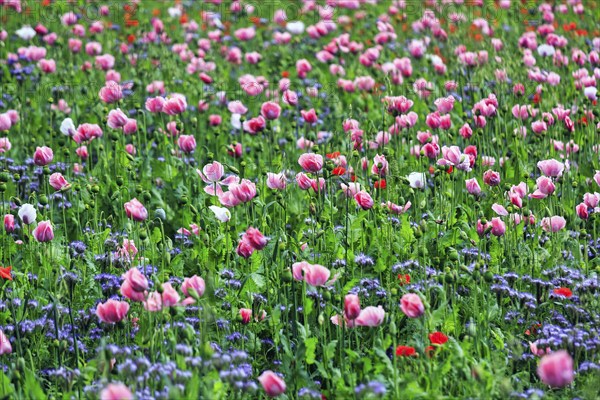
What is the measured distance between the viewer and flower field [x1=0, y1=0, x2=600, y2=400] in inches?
122

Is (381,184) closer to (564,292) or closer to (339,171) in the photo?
(339,171)

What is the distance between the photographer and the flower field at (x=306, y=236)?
3107mm

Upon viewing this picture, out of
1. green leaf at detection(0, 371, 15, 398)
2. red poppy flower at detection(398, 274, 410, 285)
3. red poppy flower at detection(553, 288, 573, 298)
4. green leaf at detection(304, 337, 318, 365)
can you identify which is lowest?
green leaf at detection(0, 371, 15, 398)

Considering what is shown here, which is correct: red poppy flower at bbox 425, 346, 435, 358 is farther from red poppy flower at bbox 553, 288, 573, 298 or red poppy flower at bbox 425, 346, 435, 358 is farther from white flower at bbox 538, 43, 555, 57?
white flower at bbox 538, 43, 555, 57

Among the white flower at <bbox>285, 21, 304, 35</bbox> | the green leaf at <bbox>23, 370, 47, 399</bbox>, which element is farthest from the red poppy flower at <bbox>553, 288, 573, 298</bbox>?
the white flower at <bbox>285, 21, 304, 35</bbox>

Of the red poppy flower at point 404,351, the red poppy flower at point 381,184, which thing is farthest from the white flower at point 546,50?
the red poppy flower at point 404,351

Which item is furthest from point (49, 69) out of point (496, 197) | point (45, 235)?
point (496, 197)

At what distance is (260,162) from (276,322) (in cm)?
190

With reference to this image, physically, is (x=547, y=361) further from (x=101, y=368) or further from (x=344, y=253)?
(x=344, y=253)

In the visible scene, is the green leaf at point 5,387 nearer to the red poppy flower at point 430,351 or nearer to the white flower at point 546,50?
the red poppy flower at point 430,351

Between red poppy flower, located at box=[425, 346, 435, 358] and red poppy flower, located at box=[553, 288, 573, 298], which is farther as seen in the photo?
red poppy flower, located at box=[553, 288, 573, 298]

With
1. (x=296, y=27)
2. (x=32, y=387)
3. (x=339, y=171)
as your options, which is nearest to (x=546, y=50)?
(x=296, y=27)

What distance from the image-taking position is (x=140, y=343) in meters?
3.34

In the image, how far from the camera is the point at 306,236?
4227 millimetres
